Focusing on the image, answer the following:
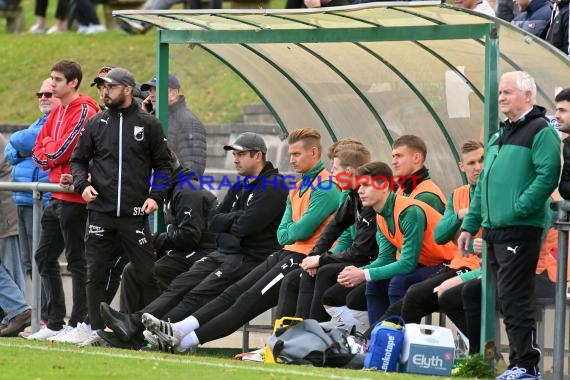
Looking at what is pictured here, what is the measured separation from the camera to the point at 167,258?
1297 centimetres

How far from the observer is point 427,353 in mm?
10430

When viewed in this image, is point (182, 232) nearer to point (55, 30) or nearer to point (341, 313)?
point (341, 313)

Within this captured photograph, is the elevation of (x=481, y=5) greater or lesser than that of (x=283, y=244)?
greater

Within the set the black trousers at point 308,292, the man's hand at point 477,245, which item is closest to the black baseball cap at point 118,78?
the black trousers at point 308,292

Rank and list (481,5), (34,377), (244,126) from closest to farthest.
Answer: (34,377)
(481,5)
(244,126)

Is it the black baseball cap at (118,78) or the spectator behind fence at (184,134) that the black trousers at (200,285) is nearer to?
the spectator behind fence at (184,134)

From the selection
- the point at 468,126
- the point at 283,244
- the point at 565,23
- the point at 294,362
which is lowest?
the point at 294,362

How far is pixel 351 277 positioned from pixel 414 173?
0.99 m

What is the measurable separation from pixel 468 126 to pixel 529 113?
267cm

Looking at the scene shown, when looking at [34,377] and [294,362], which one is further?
[294,362]

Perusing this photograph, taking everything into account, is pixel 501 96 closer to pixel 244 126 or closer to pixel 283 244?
pixel 283 244

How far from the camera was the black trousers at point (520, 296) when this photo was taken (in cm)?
1011

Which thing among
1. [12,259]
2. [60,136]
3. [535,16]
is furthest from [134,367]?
[535,16]

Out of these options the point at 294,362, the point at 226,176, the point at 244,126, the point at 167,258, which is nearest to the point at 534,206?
the point at 294,362
